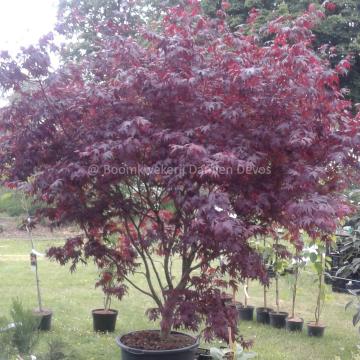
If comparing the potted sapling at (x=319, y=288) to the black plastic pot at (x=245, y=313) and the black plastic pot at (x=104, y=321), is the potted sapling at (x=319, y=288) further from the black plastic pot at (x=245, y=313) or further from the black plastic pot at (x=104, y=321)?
the black plastic pot at (x=104, y=321)

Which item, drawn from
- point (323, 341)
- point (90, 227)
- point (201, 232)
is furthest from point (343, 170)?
point (323, 341)

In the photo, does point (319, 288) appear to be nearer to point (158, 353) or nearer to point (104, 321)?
point (104, 321)

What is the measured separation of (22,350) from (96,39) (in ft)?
8.92

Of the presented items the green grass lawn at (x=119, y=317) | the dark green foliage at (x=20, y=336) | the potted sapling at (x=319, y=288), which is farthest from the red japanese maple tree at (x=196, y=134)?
the potted sapling at (x=319, y=288)

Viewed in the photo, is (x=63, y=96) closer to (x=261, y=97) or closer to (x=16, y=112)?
(x=16, y=112)

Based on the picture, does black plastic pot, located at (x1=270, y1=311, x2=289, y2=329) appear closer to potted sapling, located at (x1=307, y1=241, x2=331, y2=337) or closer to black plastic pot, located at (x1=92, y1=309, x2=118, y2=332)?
potted sapling, located at (x1=307, y1=241, x2=331, y2=337)

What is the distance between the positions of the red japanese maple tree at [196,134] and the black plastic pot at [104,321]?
2131 mm

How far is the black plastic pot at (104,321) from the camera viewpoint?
6.11m

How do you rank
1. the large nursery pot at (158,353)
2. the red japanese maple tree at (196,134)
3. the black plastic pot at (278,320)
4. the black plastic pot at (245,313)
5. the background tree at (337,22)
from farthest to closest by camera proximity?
the background tree at (337,22) < the black plastic pot at (245,313) < the black plastic pot at (278,320) < the large nursery pot at (158,353) < the red japanese maple tree at (196,134)

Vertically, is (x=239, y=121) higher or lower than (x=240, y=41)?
lower

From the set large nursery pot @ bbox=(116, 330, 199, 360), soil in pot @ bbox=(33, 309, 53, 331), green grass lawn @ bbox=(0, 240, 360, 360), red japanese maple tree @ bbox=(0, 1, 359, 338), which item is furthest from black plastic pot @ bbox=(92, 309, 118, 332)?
red japanese maple tree @ bbox=(0, 1, 359, 338)

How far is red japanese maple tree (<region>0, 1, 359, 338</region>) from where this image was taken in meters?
3.50

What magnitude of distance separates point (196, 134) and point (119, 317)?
155 inches

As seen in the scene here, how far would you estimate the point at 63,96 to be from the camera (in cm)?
403
